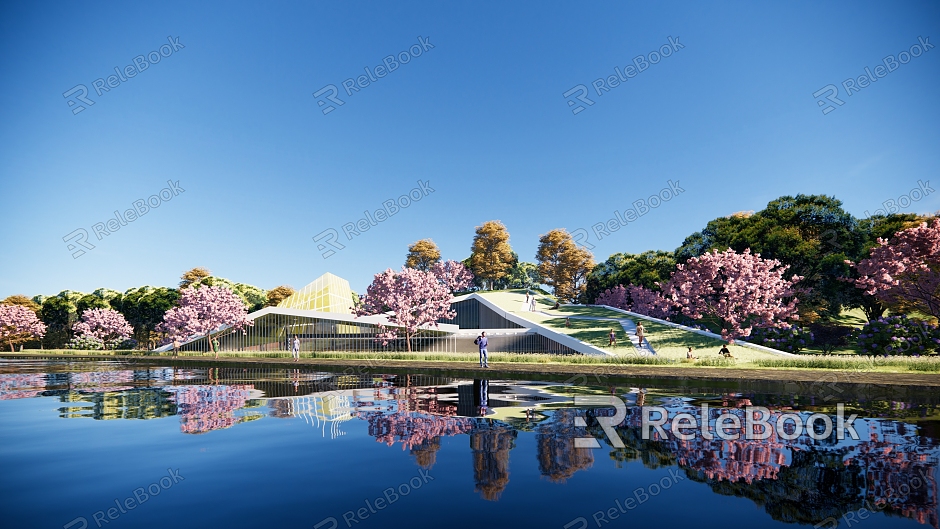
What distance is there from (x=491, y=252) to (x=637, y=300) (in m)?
32.8

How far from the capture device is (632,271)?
68000 mm

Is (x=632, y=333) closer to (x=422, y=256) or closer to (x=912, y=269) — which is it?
(x=912, y=269)

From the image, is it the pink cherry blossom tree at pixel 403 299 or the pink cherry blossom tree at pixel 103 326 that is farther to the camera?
the pink cherry blossom tree at pixel 103 326

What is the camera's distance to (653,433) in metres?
10.0

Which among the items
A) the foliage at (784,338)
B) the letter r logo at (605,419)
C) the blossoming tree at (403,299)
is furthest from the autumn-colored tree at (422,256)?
the letter r logo at (605,419)

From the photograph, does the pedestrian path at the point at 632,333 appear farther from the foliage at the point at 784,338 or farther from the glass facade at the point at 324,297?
the glass facade at the point at 324,297

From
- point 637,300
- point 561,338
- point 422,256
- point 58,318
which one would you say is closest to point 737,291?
point 561,338

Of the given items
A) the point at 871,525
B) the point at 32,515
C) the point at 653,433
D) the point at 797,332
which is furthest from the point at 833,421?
the point at 797,332

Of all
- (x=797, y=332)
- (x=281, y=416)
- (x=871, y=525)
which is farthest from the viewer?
(x=797, y=332)

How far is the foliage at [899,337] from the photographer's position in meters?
29.9

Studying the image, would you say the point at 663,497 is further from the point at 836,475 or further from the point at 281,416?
the point at 281,416

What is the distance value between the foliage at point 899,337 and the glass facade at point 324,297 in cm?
6358

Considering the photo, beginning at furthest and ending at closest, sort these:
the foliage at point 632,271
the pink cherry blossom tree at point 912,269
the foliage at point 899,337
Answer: the foliage at point 632,271 < the foliage at point 899,337 < the pink cherry blossom tree at point 912,269

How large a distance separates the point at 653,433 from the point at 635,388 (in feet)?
25.2
